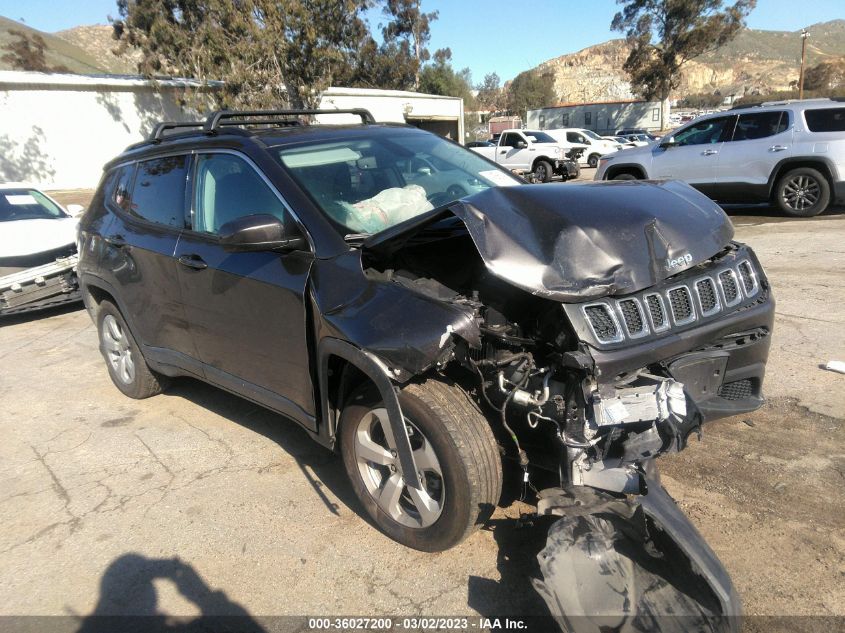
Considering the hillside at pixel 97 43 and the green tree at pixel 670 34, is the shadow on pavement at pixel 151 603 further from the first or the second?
the hillside at pixel 97 43

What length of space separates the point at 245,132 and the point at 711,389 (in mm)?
2881

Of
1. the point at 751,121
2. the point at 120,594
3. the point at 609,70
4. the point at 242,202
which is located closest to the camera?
the point at 120,594

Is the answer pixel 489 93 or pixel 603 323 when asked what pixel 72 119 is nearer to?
pixel 603 323

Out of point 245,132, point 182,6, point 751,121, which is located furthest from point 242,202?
point 182,6

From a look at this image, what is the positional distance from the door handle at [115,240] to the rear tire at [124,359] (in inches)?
20.9

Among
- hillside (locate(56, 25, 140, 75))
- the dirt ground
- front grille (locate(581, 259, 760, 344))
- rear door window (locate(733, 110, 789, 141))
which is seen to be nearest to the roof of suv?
the dirt ground

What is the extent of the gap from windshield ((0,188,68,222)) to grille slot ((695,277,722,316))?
8.59 meters

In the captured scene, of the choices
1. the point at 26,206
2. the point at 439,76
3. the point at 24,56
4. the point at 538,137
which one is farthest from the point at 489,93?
the point at 26,206

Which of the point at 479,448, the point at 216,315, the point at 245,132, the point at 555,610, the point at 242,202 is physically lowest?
the point at 555,610

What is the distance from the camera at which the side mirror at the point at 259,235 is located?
9.48 ft

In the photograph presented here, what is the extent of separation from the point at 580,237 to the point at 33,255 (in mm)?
7576

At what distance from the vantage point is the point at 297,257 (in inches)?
119

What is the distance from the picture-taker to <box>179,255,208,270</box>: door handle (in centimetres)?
354

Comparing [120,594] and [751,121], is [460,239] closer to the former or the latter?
[120,594]
